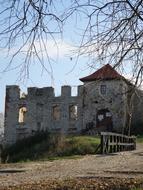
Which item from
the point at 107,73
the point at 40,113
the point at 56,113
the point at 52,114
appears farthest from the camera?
the point at 56,113

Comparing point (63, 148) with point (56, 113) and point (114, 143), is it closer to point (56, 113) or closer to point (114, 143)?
point (114, 143)

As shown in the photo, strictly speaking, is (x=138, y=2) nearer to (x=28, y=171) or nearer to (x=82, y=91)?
(x=82, y=91)

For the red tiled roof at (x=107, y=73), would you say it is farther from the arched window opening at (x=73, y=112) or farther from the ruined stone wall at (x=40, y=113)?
the arched window opening at (x=73, y=112)

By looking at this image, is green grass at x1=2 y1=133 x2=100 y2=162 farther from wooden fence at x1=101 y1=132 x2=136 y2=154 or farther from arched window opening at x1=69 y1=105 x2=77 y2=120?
arched window opening at x1=69 y1=105 x2=77 y2=120

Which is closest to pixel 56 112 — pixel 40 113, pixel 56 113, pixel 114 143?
pixel 56 113

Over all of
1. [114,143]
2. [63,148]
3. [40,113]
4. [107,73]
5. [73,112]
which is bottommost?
[63,148]

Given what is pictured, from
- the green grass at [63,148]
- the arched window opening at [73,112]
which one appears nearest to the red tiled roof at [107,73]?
the green grass at [63,148]

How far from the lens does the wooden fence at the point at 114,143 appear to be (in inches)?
947

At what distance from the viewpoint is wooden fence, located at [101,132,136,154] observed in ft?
79.0

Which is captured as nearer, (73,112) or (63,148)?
(63,148)

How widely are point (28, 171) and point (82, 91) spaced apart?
17.7 feet

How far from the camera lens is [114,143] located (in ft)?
83.9

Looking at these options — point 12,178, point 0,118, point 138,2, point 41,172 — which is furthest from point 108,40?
point 0,118

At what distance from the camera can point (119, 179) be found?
11.6 m
